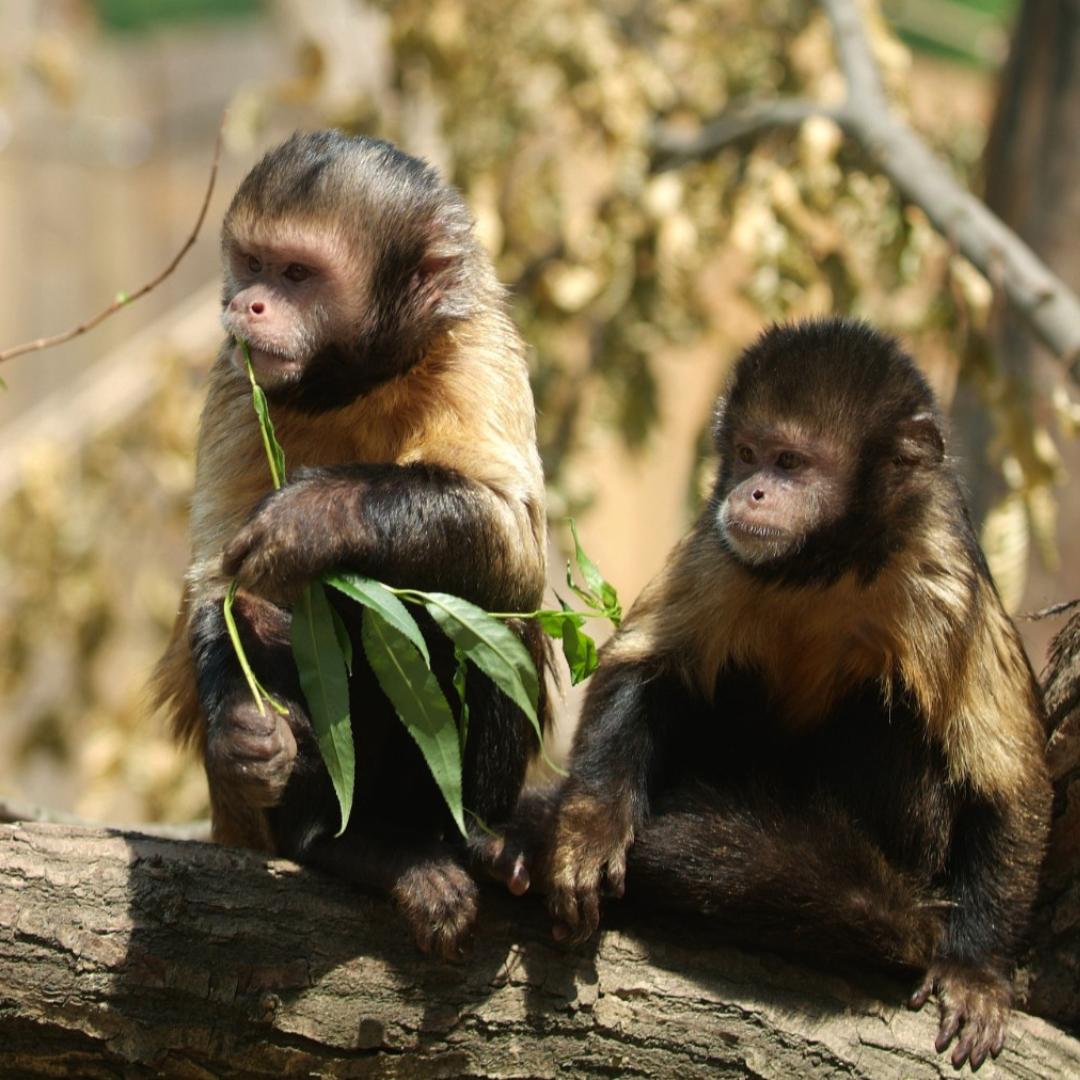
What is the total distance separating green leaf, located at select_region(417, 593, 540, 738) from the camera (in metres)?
3.63

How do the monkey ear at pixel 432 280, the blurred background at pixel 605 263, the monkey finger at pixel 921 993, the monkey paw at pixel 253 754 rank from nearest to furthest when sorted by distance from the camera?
the monkey paw at pixel 253 754 → the monkey finger at pixel 921 993 → the monkey ear at pixel 432 280 → the blurred background at pixel 605 263

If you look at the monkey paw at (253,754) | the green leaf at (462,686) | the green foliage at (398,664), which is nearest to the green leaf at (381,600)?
the green foliage at (398,664)

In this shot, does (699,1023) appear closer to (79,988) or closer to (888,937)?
(888,937)

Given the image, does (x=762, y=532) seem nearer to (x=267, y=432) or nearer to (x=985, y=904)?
(x=985, y=904)

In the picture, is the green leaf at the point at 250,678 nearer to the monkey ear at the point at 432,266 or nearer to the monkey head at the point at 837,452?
the monkey ear at the point at 432,266

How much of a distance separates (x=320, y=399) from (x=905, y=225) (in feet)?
12.7

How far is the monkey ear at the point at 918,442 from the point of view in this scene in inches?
176

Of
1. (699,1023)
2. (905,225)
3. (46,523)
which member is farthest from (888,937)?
(46,523)

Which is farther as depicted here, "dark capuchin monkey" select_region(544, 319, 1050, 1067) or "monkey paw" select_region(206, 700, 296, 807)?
"dark capuchin monkey" select_region(544, 319, 1050, 1067)

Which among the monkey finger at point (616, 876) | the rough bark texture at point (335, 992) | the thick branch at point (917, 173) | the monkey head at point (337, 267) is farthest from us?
the thick branch at point (917, 173)

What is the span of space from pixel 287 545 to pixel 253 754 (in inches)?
22.7

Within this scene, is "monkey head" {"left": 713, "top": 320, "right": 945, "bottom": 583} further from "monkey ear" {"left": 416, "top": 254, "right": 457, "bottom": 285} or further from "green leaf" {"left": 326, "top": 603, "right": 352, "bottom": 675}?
"green leaf" {"left": 326, "top": 603, "right": 352, "bottom": 675}

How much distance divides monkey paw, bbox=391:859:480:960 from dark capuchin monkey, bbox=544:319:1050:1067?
35 centimetres

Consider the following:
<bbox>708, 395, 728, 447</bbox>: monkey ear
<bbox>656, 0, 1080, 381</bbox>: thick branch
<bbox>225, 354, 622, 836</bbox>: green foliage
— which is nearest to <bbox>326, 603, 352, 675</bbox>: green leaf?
<bbox>225, 354, 622, 836</bbox>: green foliage
